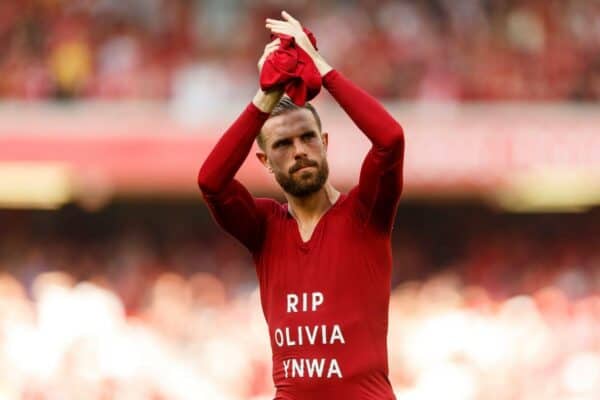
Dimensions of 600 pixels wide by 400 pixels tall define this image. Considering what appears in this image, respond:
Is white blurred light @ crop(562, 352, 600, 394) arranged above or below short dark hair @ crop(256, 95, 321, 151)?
above

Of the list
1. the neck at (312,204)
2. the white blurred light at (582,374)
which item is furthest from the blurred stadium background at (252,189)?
the neck at (312,204)

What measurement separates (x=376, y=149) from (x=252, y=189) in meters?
8.88

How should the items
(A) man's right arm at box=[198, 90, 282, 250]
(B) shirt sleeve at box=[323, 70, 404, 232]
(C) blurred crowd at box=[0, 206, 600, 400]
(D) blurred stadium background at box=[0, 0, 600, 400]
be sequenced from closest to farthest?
(B) shirt sleeve at box=[323, 70, 404, 232] < (A) man's right arm at box=[198, 90, 282, 250] < (D) blurred stadium background at box=[0, 0, 600, 400] < (C) blurred crowd at box=[0, 206, 600, 400]

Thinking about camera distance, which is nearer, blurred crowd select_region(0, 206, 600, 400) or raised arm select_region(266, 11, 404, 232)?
raised arm select_region(266, 11, 404, 232)

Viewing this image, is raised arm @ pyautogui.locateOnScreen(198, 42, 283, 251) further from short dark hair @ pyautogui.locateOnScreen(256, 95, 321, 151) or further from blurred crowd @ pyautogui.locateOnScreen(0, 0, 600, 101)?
blurred crowd @ pyautogui.locateOnScreen(0, 0, 600, 101)

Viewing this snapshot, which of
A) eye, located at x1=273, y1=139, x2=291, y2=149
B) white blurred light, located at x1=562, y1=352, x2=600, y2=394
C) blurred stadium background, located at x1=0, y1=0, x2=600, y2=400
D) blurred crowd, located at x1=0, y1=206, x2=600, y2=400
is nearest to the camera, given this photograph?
eye, located at x1=273, y1=139, x2=291, y2=149

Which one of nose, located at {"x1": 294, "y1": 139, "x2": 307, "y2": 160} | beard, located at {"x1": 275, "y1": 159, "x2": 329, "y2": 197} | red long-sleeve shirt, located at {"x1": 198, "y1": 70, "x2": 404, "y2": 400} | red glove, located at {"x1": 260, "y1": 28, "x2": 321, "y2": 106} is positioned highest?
red glove, located at {"x1": 260, "y1": 28, "x2": 321, "y2": 106}

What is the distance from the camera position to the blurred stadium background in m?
13.4

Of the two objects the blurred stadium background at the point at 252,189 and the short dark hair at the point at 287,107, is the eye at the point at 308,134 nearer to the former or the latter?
the short dark hair at the point at 287,107

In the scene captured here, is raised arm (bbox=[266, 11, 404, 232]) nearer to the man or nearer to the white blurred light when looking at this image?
the man

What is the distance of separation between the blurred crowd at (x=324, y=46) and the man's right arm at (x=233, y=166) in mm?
8576

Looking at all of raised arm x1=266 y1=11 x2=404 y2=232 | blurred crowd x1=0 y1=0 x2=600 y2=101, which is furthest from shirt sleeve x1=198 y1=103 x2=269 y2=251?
blurred crowd x1=0 y1=0 x2=600 y2=101

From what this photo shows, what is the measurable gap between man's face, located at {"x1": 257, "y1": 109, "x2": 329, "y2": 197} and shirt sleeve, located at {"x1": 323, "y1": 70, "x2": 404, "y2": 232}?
16 centimetres

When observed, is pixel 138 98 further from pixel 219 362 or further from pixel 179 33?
pixel 219 362
